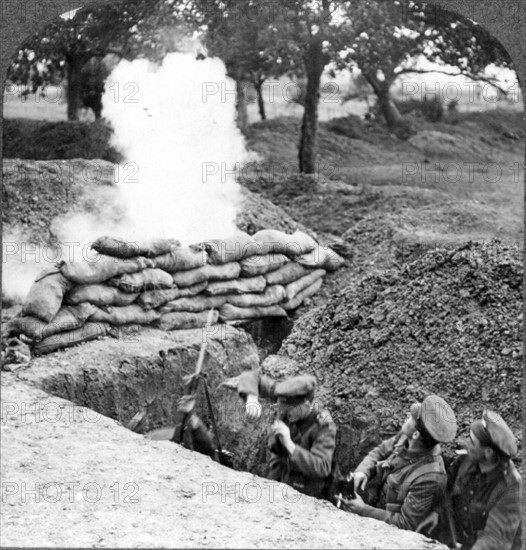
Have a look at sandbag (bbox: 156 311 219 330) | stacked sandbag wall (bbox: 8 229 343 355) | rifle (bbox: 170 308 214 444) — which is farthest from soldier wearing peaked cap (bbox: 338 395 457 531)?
sandbag (bbox: 156 311 219 330)

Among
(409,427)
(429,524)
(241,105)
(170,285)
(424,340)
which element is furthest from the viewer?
(170,285)

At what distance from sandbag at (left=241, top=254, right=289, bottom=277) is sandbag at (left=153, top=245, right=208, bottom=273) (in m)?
0.27

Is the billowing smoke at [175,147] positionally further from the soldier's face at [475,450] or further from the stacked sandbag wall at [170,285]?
the soldier's face at [475,450]

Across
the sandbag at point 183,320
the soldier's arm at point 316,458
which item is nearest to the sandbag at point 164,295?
the sandbag at point 183,320

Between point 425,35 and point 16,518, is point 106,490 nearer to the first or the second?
point 16,518

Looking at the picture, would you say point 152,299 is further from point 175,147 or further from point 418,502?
point 418,502

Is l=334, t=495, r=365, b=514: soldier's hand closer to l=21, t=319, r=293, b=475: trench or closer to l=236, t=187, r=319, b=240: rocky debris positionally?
l=21, t=319, r=293, b=475: trench

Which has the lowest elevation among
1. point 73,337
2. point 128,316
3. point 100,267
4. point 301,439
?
point 301,439

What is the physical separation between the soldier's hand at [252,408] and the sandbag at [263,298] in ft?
2.31

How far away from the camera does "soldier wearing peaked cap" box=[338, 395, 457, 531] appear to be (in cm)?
612

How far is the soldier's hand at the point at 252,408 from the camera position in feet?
21.5

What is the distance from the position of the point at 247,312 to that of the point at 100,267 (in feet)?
3.53

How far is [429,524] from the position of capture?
6094 mm

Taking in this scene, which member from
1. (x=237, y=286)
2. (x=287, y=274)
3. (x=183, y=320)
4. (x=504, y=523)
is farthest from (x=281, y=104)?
(x=504, y=523)
